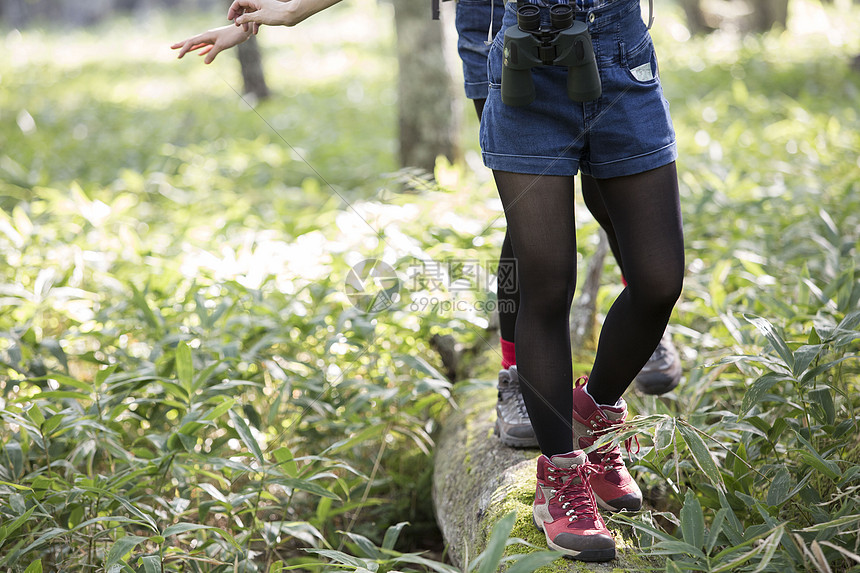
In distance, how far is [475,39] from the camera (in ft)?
6.61

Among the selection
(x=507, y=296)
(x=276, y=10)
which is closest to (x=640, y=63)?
(x=507, y=296)

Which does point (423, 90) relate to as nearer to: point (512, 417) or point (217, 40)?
point (217, 40)

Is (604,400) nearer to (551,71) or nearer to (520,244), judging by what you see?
(520,244)

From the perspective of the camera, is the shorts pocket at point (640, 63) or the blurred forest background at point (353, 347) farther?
the blurred forest background at point (353, 347)

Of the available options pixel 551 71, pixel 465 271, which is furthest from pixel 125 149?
pixel 551 71

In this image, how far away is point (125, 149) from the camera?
6.70 m

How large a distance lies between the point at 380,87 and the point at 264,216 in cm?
521

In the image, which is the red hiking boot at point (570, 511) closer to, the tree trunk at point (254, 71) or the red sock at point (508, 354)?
the red sock at point (508, 354)

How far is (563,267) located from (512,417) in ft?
2.11

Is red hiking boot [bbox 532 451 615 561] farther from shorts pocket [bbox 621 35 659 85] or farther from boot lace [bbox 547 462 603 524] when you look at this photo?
shorts pocket [bbox 621 35 659 85]

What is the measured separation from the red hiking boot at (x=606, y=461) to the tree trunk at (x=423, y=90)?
3385 mm

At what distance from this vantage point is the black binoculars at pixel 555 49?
4.80 ft

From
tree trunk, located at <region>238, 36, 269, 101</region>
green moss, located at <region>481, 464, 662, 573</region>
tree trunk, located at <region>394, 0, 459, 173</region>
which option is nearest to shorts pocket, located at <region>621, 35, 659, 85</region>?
green moss, located at <region>481, 464, 662, 573</region>

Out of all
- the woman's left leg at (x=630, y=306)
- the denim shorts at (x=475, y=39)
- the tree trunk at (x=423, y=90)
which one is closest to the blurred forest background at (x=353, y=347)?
the tree trunk at (x=423, y=90)
